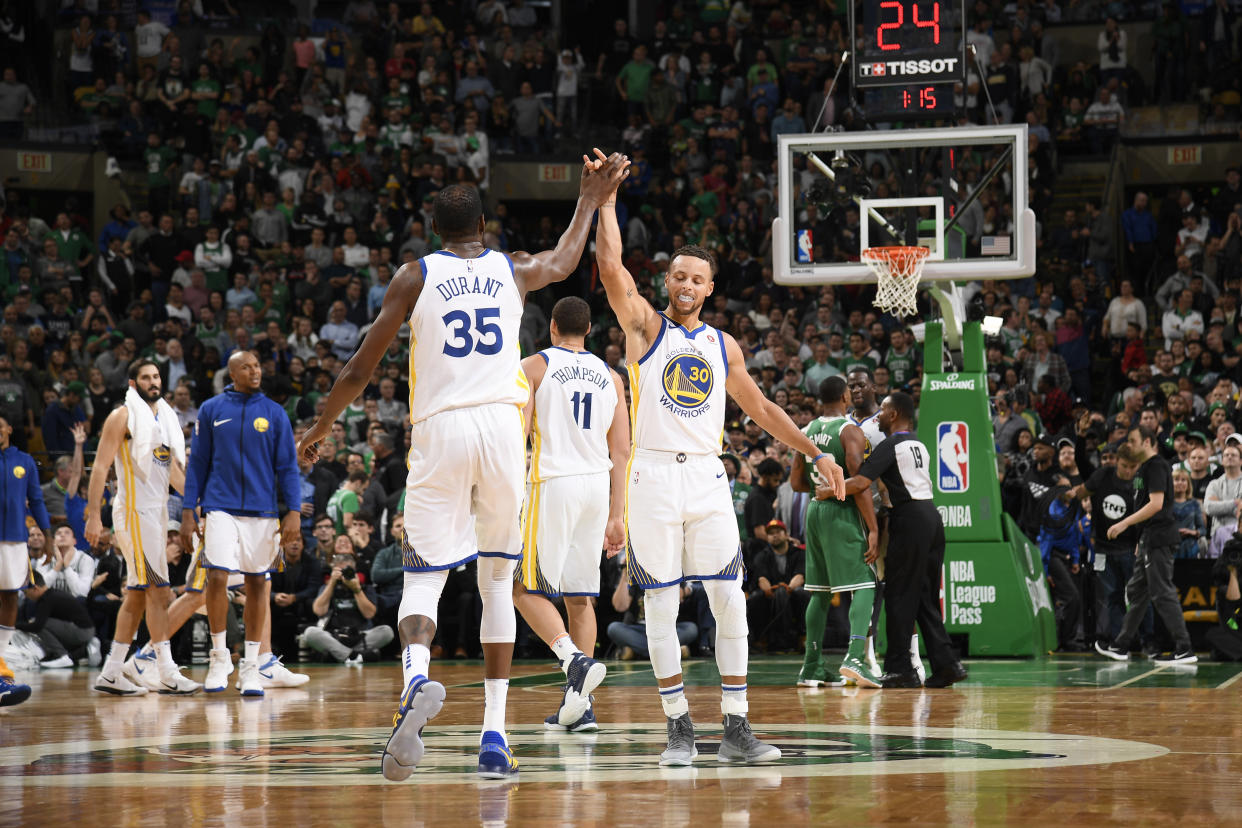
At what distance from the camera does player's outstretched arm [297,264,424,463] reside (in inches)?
251

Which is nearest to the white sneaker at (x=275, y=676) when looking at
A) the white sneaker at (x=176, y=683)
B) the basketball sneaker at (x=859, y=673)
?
the white sneaker at (x=176, y=683)

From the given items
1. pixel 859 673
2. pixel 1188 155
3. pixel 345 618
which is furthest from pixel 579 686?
pixel 1188 155

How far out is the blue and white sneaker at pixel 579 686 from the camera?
8.12 meters

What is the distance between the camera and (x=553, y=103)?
2734cm

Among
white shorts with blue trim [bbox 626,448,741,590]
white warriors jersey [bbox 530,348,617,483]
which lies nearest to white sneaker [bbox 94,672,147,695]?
white warriors jersey [bbox 530,348,617,483]

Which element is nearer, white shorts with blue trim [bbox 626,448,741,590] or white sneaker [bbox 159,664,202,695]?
white shorts with blue trim [bbox 626,448,741,590]

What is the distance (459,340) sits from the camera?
6457mm

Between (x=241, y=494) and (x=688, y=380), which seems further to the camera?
(x=241, y=494)

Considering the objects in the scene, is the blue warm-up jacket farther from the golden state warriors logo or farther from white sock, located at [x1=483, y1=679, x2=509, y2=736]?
white sock, located at [x1=483, y1=679, x2=509, y2=736]

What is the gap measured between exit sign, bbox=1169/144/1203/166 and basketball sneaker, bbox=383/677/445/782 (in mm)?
21823

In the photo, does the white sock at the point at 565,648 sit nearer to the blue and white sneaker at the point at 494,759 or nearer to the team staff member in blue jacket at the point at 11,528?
the blue and white sneaker at the point at 494,759

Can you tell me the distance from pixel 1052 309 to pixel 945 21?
277 inches

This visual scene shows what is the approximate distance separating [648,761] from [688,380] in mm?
1761

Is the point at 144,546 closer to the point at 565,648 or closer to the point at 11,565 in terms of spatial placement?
the point at 11,565
